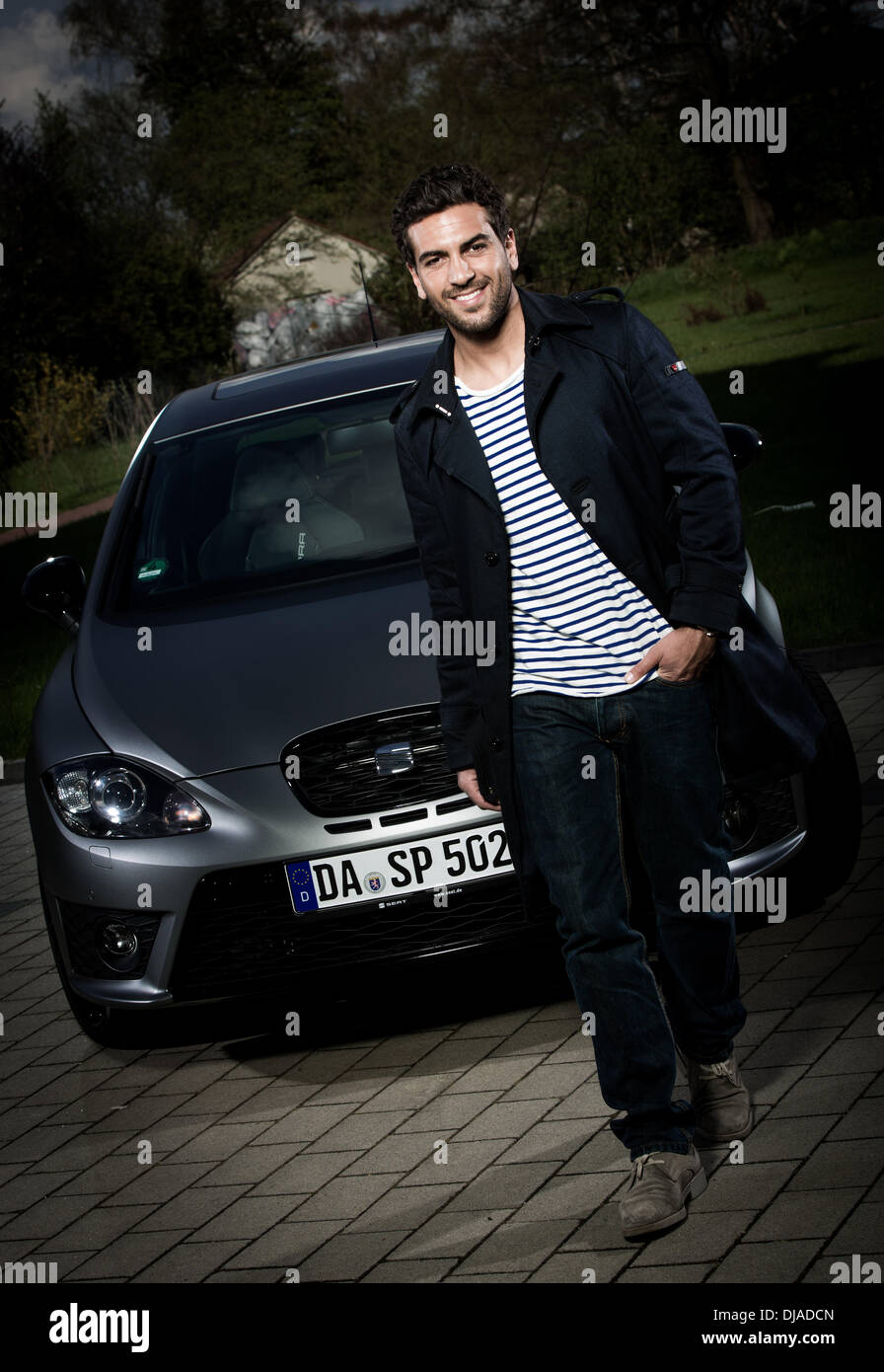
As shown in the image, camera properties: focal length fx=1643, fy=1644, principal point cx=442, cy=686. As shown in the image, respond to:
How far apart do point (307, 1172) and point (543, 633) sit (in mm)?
1490

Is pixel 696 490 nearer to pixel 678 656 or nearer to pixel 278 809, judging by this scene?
pixel 678 656

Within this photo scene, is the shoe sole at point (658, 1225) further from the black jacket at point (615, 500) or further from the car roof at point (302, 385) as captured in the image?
the car roof at point (302, 385)

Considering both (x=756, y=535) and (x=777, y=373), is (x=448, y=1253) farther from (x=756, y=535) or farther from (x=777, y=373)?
(x=777, y=373)

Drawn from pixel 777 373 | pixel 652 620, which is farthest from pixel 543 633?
pixel 777 373

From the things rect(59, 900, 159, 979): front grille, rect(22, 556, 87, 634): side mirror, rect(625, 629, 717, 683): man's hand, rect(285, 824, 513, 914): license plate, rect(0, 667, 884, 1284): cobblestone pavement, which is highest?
rect(625, 629, 717, 683): man's hand

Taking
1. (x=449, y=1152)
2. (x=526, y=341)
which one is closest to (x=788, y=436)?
(x=449, y=1152)

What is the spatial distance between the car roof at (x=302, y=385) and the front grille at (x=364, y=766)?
179 cm

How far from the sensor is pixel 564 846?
10.7 ft

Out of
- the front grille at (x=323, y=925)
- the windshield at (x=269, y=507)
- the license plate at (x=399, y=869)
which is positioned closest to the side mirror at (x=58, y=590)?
the windshield at (x=269, y=507)

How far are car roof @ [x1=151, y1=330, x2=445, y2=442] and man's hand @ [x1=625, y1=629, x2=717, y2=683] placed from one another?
2714 mm

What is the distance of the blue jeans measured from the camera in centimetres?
323

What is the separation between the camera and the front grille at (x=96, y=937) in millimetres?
4340

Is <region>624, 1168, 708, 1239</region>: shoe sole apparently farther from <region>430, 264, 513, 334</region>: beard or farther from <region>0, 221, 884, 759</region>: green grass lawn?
<region>0, 221, 884, 759</region>: green grass lawn

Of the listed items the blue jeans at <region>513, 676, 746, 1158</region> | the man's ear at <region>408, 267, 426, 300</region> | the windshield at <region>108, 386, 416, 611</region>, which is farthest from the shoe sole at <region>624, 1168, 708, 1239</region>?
the windshield at <region>108, 386, 416, 611</region>
